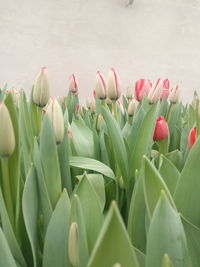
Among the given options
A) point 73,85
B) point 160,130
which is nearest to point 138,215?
point 160,130

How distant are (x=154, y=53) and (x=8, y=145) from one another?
3456mm

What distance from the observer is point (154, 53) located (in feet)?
11.7

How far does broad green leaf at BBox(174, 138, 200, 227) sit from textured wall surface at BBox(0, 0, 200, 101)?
10.2 ft

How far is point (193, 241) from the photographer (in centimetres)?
25

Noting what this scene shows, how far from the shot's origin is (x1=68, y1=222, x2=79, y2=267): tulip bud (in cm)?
21

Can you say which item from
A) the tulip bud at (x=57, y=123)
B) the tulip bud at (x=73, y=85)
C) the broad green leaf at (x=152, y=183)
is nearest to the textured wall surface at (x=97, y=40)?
the tulip bud at (x=73, y=85)

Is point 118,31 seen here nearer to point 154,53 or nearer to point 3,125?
point 154,53

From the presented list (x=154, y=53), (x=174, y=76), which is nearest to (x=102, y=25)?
(x=154, y=53)

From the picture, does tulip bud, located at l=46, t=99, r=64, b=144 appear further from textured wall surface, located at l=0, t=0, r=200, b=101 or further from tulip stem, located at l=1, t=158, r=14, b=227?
textured wall surface, located at l=0, t=0, r=200, b=101

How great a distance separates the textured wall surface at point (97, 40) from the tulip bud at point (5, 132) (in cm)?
311

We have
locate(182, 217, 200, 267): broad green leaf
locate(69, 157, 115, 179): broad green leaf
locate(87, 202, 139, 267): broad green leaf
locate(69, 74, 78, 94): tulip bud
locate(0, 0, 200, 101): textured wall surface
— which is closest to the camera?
locate(87, 202, 139, 267): broad green leaf

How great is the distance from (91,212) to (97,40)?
3363 mm

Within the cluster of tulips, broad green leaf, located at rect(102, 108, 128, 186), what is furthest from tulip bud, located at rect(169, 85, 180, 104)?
broad green leaf, located at rect(102, 108, 128, 186)

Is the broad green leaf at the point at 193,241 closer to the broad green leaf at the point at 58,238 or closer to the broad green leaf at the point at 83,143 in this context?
the broad green leaf at the point at 58,238
